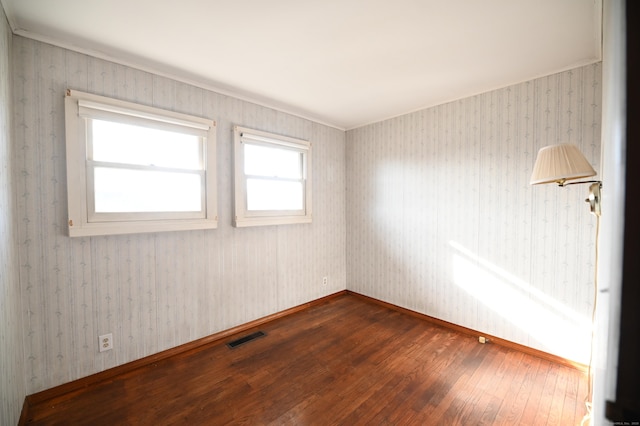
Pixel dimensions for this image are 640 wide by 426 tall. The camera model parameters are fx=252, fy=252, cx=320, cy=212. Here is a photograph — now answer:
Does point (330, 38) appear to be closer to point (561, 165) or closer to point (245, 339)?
point (561, 165)

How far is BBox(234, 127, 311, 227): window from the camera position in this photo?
2779 mm

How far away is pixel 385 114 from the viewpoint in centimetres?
336

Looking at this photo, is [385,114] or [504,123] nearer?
[504,123]

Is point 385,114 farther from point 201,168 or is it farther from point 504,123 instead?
point 201,168

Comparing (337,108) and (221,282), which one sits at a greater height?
(337,108)

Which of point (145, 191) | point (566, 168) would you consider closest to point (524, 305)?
point (566, 168)

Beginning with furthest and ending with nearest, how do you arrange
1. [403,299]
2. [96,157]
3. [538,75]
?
1. [403,299]
2. [538,75]
3. [96,157]

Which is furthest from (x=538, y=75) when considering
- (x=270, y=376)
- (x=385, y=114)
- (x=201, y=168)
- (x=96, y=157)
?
(x=96, y=157)

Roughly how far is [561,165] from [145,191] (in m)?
3.00

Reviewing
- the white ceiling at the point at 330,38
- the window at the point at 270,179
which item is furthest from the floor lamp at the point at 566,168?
the window at the point at 270,179

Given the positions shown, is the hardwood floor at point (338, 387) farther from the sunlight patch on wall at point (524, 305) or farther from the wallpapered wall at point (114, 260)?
the wallpapered wall at point (114, 260)

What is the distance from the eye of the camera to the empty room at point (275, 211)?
1655mm

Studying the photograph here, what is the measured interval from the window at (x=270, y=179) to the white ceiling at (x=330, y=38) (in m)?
0.62

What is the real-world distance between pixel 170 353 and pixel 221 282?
2.40 feet
